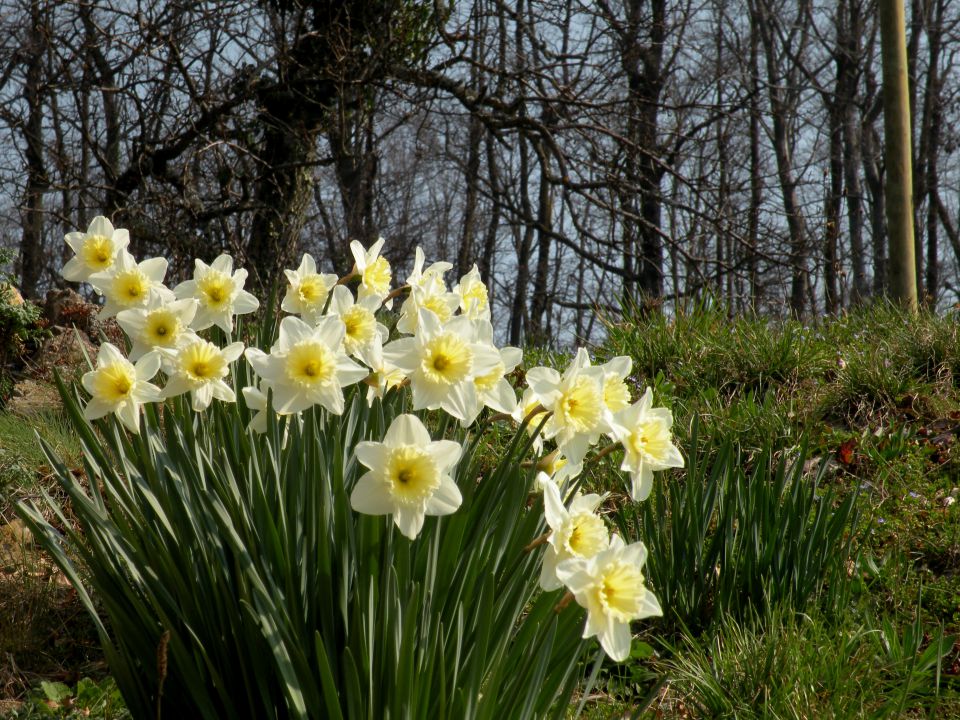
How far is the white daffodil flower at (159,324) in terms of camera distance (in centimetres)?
166

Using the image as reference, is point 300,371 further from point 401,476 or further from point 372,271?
point 372,271

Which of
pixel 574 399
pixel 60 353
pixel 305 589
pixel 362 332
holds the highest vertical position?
pixel 362 332

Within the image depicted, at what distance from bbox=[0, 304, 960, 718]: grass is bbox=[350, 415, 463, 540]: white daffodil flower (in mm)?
550

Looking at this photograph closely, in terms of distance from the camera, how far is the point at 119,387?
158 cm

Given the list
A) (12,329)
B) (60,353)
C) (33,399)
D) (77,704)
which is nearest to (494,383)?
(77,704)

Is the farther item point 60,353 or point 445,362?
point 60,353

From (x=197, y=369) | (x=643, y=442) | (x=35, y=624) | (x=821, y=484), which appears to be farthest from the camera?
(x=821, y=484)

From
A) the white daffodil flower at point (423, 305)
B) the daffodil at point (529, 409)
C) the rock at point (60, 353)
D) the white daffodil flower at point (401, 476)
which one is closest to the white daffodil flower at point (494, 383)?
the daffodil at point (529, 409)

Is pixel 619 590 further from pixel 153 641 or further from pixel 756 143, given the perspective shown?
pixel 756 143

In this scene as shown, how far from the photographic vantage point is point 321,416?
5.71ft

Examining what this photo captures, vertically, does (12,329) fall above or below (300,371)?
below

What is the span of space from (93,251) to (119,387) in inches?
17.3

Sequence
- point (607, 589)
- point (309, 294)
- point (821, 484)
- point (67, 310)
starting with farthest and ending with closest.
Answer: point (67, 310) < point (821, 484) < point (309, 294) < point (607, 589)

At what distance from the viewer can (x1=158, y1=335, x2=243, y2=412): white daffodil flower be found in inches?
61.7
